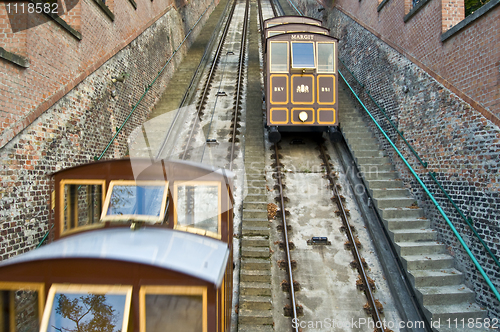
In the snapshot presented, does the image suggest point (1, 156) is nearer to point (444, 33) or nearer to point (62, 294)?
point (62, 294)

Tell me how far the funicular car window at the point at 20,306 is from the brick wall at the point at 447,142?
6.25m

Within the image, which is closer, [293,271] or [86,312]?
[86,312]

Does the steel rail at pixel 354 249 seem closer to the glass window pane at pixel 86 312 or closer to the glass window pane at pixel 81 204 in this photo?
the glass window pane at pixel 86 312

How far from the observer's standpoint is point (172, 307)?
2.69 m

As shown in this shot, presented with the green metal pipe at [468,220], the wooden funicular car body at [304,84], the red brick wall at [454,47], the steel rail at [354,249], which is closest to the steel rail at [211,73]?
the wooden funicular car body at [304,84]

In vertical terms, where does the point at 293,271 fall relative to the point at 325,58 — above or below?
below

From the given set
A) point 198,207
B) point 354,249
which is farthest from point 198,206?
point 354,249

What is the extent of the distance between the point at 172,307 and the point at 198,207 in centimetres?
136

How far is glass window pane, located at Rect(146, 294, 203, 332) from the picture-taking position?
2.65 metres

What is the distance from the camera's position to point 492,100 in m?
5.22

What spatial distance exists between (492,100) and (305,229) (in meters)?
4.26

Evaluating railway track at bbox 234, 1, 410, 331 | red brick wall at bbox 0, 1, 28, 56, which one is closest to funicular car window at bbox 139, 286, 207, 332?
railway track at bbox 234, 1, 410, 331

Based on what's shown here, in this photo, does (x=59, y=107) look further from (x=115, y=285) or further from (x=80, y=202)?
(x=115, y=285)

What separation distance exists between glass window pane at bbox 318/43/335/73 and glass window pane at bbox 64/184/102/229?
283 inches
